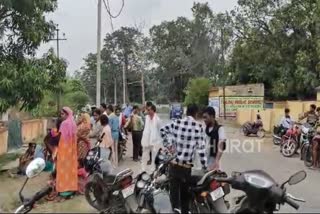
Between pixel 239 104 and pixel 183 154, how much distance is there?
125 feet

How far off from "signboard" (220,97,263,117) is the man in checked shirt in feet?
114

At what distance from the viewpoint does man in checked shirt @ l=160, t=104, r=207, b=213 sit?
24.6ft

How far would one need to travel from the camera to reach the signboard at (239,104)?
42.8 metres

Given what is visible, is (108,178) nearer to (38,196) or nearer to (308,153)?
(38,196)

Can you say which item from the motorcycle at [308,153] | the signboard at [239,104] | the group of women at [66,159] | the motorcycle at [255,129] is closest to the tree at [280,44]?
the signboard at [239,104]

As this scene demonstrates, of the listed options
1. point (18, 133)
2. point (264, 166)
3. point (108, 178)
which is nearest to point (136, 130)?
point (264, 166)

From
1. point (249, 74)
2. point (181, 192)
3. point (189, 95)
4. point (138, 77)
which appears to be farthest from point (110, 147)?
point (138, 77)

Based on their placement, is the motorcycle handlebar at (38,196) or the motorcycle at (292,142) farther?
the motorcycle at (292,142)

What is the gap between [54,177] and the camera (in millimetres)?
10742

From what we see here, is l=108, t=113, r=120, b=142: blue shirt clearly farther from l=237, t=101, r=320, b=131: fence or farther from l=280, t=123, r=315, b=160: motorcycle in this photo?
l=237, t=101, r=320, b=131: fence

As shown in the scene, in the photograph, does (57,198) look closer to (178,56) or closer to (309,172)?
(309,172)

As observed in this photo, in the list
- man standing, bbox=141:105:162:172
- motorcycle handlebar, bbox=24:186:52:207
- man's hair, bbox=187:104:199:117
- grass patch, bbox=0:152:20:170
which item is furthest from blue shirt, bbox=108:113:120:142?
motorcycle handlebar, bbox=24:186:52:207

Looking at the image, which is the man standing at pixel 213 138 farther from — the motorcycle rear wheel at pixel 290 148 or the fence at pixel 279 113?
the fence at pixel 279 113

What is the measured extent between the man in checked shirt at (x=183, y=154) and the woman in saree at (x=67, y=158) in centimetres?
289
